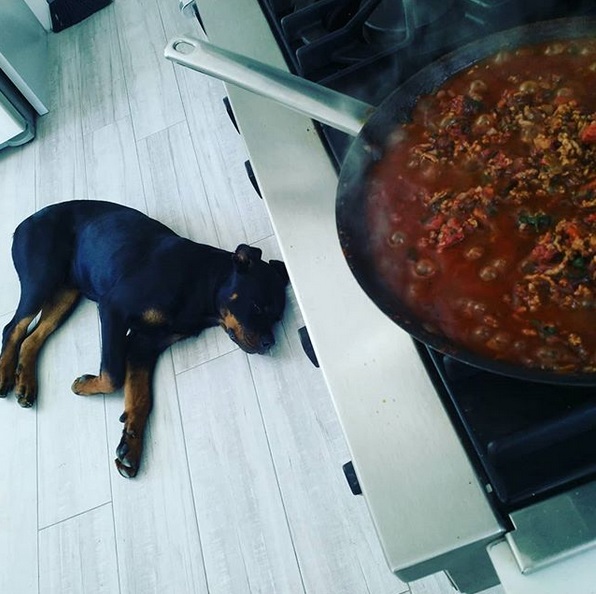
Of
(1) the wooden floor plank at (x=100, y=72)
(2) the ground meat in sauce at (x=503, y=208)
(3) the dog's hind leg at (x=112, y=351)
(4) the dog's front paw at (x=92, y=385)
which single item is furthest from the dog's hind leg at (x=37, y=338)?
(2) the ground meat in sauce at (x=503, y=208)

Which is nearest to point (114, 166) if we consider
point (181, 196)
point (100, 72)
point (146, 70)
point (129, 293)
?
point (181, 196)

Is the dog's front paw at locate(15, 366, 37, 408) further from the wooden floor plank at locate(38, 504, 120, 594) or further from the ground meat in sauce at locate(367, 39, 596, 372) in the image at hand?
the ground meat in sauce at locate(367, 39, 596, 372)

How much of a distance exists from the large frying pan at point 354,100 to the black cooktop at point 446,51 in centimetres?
7

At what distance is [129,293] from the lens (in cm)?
167

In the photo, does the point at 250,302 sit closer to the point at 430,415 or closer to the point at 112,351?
the point at 112,351

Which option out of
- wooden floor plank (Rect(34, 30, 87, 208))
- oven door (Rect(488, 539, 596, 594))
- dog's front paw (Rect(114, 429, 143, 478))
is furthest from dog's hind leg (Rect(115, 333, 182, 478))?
oven door (Rect(488, 539, 596, 594))

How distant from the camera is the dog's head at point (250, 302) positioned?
1.58 m

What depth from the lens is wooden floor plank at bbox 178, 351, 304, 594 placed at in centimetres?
137

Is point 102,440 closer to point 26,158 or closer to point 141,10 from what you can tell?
point 26,158

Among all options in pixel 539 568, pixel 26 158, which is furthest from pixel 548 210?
pixel 26 158

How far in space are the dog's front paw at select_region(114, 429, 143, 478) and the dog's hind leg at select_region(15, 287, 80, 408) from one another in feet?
1.36

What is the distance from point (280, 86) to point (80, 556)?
1.33 m

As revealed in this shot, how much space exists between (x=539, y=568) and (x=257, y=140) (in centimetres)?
61

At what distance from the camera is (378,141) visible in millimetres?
723
